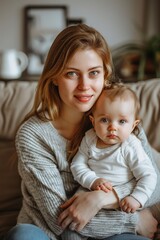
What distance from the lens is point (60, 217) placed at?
1292 millimetres

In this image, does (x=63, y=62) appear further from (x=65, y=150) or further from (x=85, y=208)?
(x=85, y=208)

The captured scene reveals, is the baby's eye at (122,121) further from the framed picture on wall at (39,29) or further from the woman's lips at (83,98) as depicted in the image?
the framed picture on wall at (39,29)

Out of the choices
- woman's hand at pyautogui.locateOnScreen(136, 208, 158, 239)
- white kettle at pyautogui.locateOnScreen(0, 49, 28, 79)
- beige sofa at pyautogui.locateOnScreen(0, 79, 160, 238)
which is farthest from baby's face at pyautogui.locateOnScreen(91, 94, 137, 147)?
white kettle at pyautogui.locateOnScreen(0, 49, 28, 79)

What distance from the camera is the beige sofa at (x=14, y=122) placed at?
5.52ft

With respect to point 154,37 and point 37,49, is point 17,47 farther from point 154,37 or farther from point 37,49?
point 154,37

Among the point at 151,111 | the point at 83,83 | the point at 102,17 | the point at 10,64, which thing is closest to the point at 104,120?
the point at 83,83

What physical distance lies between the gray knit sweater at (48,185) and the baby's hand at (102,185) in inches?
1.5

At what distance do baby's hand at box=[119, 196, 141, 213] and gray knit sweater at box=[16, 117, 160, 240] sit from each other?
0.04 meters

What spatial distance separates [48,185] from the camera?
1.32m

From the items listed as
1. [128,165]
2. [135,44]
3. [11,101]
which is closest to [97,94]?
[128,165]

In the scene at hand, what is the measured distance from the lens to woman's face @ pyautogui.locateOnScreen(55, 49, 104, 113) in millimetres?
1284

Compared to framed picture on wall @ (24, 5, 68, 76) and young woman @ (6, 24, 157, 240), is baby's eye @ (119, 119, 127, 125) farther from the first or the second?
framed picture on wall @ (24, 5, 68, 76)

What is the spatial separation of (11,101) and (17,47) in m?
1.26

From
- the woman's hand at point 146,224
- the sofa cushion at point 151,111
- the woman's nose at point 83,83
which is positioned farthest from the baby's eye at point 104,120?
the sofa cushion at point 151,111
